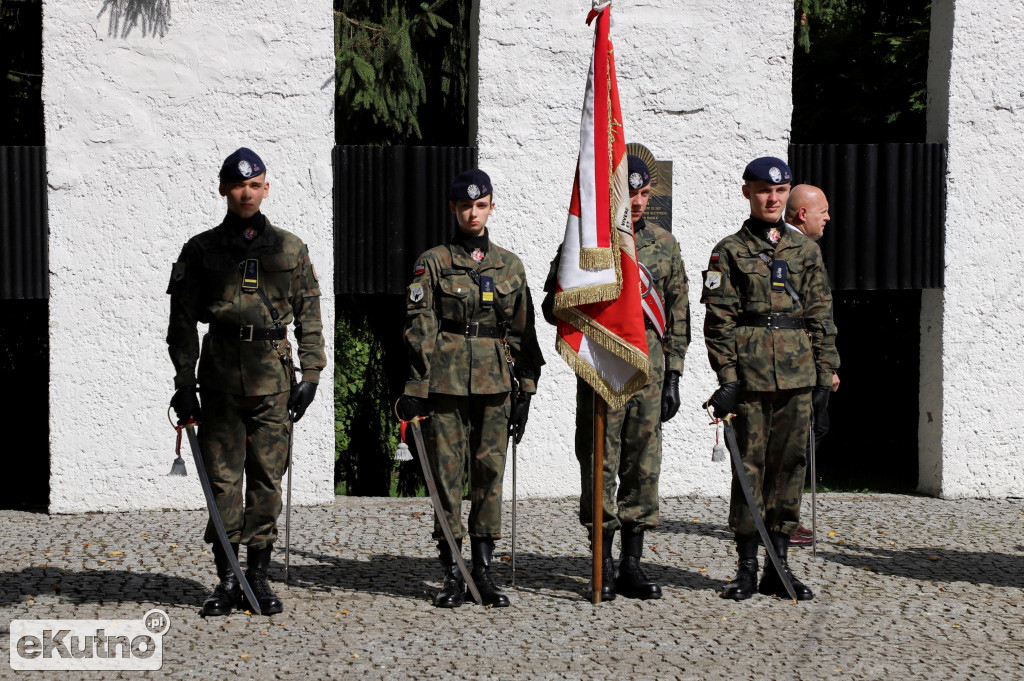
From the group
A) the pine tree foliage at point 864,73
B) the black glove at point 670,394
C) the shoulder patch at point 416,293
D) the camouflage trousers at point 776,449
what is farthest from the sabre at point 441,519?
the pine tree foliage at point 864,73

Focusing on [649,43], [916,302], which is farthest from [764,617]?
[916,302]

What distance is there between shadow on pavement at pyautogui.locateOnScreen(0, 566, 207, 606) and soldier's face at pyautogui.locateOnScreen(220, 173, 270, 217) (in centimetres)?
184

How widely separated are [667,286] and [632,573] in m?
1.40

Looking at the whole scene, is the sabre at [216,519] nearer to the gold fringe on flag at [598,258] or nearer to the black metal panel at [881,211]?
the gold fringe on flag at [598,258]

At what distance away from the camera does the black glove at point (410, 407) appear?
5715mm

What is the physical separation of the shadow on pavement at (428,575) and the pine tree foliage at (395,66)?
13.8 feet

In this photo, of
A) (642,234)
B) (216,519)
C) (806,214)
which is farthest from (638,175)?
(216,519)

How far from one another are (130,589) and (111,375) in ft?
8.01

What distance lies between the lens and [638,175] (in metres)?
5.90

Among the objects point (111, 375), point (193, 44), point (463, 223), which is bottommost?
point (111, 375)

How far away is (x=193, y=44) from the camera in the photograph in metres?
8.15

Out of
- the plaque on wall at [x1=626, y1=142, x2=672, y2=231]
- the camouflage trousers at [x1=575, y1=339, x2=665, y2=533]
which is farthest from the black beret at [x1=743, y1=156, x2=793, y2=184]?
the plaque on wall at [x1=626, y1=142, x2=672, y2=231]

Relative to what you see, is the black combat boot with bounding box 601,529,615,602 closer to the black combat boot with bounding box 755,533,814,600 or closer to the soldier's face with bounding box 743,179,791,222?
the black combat boot with bounding box 755,533,814,600

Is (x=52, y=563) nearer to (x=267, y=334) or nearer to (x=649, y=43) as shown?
(x=267, y=334)
